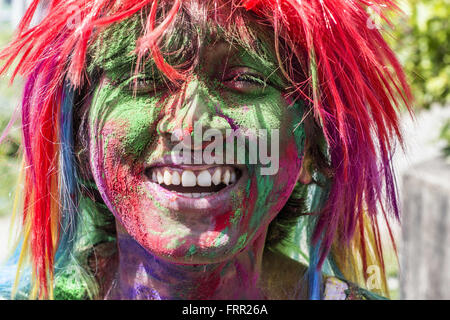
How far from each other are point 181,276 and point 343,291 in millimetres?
488

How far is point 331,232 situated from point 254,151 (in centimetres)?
43

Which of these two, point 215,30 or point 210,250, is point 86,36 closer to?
point 215,30

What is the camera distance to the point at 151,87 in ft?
4.27

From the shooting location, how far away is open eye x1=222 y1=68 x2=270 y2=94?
131 cm

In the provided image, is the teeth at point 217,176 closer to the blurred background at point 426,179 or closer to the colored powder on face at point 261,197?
the colored powder on face at point 261,197

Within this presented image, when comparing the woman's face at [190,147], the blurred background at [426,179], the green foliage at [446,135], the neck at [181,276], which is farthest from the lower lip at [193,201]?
the green foliage at [446,135]

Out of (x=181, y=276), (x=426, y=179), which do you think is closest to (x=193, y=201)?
(x=181, y=276)

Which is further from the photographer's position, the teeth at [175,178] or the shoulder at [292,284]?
the shoulder at [292,284]

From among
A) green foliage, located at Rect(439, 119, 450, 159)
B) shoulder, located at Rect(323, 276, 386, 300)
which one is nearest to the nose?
shoulder, located at Rect(323, 276, 386, 300)

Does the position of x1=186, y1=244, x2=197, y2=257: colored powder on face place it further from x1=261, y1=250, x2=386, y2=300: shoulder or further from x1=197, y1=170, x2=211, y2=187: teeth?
x1=261, y1=250, x2=386, y2=300: shoulder

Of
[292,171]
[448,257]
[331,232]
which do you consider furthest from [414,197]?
[292,171]

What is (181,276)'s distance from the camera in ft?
4.89

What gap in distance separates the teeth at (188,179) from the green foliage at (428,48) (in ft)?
7.87

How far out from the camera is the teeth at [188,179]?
4.29 feet
